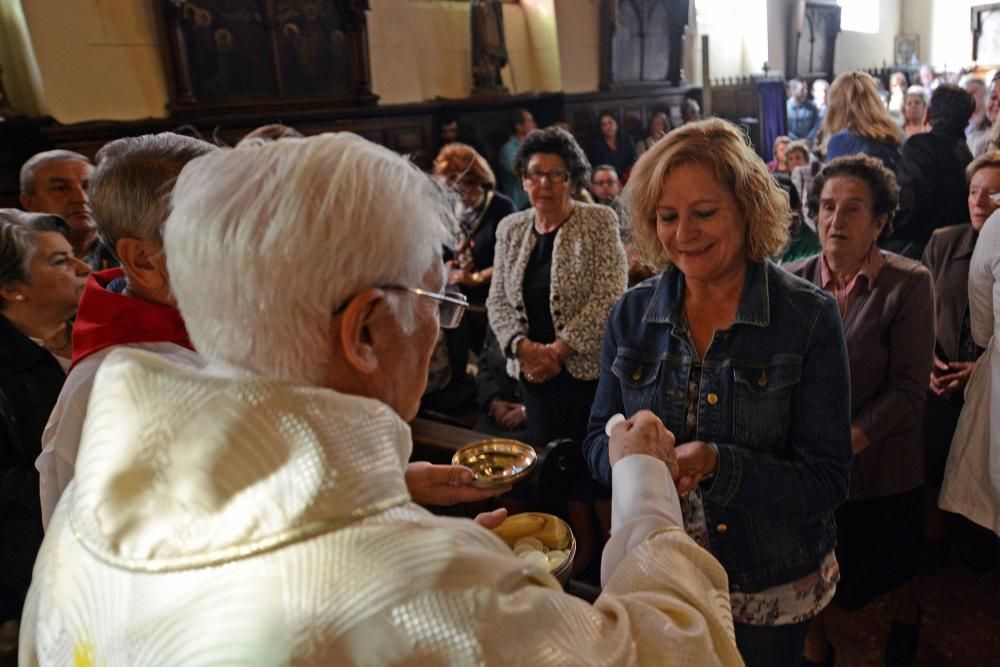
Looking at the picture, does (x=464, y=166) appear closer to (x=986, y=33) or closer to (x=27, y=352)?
(x=27, y=352)

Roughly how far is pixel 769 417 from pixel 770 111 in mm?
12693

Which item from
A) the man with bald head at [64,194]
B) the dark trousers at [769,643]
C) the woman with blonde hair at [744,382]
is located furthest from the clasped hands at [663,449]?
the man with bald head at [64,194]

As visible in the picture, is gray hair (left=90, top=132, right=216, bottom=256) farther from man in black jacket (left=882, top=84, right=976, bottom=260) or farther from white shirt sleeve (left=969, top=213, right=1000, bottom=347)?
man in black jacket (left=882, top=84, right=976, bottom=260)

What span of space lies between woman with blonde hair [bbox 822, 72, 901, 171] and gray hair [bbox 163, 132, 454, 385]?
4274 millimetres

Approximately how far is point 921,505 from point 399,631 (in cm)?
223

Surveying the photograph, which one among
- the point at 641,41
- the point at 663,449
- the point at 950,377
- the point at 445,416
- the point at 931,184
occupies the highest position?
the point at 641,41

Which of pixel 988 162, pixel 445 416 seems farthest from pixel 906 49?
pixel 445 416

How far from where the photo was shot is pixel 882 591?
2.42 m

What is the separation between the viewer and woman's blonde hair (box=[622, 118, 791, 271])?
165cm

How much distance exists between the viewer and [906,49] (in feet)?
59.7

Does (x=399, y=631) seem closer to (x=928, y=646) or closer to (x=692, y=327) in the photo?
(x=692, y=327)

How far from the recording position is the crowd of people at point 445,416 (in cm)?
74

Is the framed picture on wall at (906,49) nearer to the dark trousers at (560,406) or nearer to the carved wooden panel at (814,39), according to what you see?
the carved wooden panel at (814,39)

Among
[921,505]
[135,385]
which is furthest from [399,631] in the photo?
[921,505]
